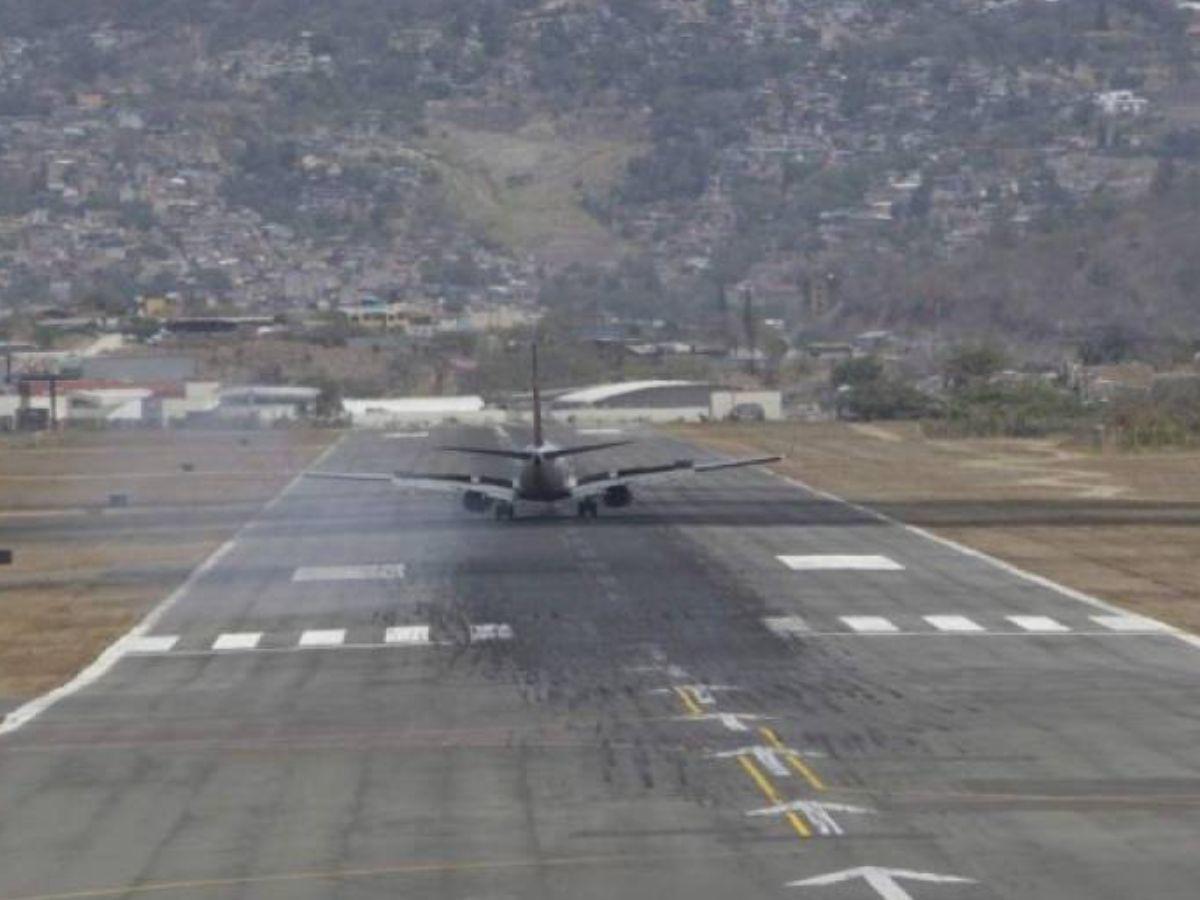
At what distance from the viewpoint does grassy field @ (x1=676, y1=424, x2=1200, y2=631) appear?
7288 centimetres

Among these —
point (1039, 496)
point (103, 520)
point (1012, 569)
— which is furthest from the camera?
point (1039, 496)

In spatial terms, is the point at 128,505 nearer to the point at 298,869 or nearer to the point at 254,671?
the point at 254,671

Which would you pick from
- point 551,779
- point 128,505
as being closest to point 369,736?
point 551,779

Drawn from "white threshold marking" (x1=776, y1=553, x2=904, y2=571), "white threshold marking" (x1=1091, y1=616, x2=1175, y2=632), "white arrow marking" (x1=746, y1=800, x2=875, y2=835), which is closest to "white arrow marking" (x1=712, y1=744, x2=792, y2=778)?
"white arrow marking" (x1=746, y1=800, x2=875, y2=835)

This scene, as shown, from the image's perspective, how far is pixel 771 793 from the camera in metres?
35.3

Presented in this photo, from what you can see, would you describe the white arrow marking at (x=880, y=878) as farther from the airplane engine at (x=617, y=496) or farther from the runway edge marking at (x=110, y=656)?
the airplane engine at (x=617, y=496)

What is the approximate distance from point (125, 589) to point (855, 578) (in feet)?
48.5

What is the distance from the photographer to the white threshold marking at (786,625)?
5722 cm

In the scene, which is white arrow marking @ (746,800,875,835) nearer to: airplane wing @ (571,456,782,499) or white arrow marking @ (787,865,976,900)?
white arrow marking @ (787,865,976,900)

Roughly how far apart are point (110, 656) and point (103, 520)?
4356 cm

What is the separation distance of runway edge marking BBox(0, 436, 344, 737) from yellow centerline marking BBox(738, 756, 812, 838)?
10.4 meters

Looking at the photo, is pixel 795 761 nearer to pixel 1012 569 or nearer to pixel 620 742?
pixel 620 742

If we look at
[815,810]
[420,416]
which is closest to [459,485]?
[815,810]

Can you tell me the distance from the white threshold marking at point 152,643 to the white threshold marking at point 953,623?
12687 mm
